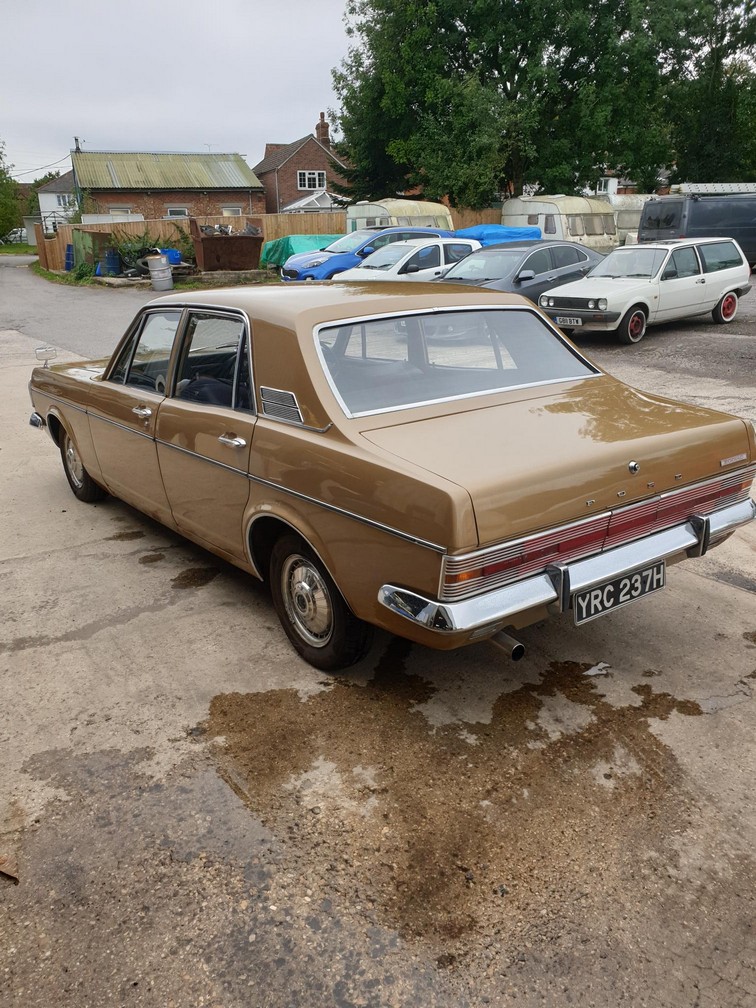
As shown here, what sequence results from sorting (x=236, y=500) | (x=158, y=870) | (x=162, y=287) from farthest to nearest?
(x=162, y=287) < (x=236, y=500) < (x=158, y=870)

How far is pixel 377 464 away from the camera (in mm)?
2941

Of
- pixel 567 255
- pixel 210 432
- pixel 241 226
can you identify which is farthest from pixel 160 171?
pixel 210 432

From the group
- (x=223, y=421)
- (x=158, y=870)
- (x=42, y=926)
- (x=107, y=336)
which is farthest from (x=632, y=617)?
(x=107, y=336)

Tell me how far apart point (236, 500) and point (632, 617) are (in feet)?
6.89

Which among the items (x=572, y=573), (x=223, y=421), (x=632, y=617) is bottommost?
(x=632, y=617)

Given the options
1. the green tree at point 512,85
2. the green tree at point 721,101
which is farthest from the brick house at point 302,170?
the green tree at point 721,101

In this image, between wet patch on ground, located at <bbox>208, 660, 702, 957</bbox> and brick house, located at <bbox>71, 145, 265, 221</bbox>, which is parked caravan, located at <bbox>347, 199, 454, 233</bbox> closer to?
wet patch on ground, located at <bbox>208, 660, 702, 957</bbox>

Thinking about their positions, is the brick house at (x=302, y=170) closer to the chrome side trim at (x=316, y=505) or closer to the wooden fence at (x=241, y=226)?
the wooden fence at (x=241, y=226)

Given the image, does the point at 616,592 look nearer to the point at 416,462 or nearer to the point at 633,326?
the point at 416,462

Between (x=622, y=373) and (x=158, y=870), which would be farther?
(x=622, y=373)

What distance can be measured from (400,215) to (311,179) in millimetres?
33150

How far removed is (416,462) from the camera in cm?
293

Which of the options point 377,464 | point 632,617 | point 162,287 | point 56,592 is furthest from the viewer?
point 162,287

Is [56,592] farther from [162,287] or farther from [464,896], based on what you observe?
[162,287]
